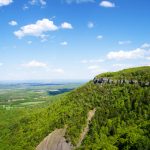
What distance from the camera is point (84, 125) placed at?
601 feet

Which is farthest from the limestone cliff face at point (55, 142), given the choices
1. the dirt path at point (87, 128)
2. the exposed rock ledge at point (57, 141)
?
the dirt path at point (87, 128)

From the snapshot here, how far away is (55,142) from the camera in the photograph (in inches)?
6934

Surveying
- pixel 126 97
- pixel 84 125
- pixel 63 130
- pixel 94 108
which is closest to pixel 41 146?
pixel 63 130

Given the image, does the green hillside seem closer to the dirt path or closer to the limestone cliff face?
the dirt path

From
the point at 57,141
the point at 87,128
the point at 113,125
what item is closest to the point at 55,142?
the point at 57,141

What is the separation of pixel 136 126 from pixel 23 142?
7322cm

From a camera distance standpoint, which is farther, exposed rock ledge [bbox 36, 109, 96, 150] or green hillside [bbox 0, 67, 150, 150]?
exposed rock ledge [bbox 36, 109, 96, 150]

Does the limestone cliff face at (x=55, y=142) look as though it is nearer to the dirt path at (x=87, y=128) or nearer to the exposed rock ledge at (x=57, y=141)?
the exposed rock ledge at (x=57, y=141)

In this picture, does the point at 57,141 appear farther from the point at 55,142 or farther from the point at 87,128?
the point at 87,128

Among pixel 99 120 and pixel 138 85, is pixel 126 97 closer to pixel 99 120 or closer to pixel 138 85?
pixel 138 85

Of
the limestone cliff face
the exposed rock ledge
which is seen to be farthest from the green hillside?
the limestone cliff face

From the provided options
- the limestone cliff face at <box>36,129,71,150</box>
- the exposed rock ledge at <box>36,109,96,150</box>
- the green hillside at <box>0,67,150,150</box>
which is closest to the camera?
the green hillside at <box>0,67,150,150</box>

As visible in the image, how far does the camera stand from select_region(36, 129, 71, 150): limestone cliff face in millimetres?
171375

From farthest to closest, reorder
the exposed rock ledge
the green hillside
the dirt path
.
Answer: the dirt path → the exposed rock ledge → the green hillside
